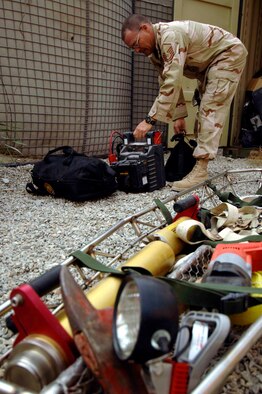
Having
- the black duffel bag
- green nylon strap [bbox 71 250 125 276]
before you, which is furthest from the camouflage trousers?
green nylon strap [bbox 71 250 125 276]

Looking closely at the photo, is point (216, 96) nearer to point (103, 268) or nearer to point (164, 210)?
point (164, 210)

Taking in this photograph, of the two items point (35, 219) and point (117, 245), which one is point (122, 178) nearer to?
point (35, 219)

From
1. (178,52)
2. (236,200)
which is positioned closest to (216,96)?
(178,52)

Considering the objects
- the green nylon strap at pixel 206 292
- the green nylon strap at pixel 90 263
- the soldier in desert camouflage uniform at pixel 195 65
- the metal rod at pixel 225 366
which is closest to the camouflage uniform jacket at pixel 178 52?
the soldier in desert camouflage uniform at pixel 195 65

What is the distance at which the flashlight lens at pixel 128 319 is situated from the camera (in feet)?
1.53

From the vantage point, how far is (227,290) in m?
0.65

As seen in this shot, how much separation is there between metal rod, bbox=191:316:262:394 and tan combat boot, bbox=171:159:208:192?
201 cm

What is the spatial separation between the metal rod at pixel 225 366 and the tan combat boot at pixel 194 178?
2.01 meters

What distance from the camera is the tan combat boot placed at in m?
2.57

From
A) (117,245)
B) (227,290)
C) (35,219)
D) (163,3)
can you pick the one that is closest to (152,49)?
(35,219)

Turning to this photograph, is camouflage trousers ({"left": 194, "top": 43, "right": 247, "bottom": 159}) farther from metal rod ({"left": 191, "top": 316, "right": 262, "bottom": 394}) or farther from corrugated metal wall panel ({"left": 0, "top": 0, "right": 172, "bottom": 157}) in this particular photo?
metal rod ({"left": 191, "top": 316, "right": 262, "bottom": 394})

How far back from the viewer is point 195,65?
2.79 m

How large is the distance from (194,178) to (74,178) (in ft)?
3.05

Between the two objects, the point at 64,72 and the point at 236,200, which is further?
the point at 64,72
